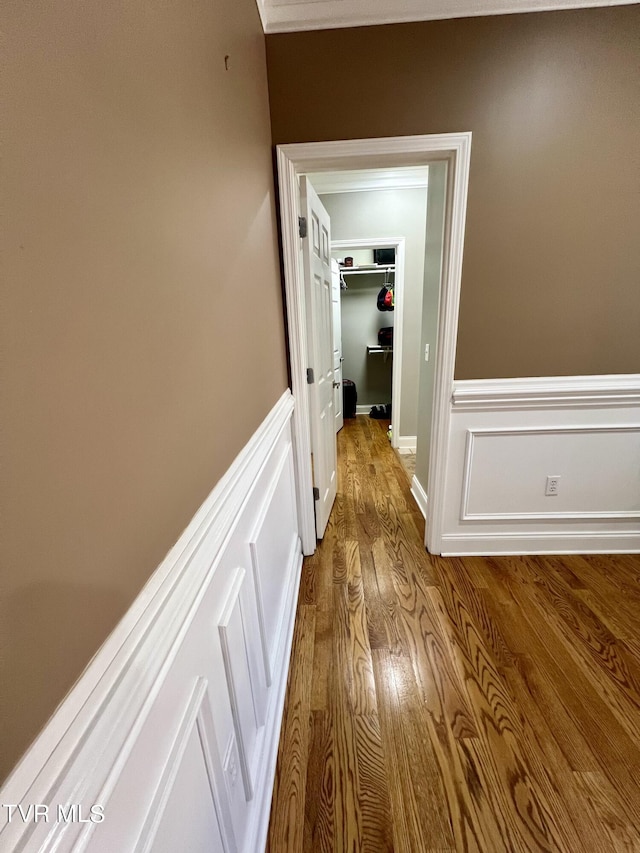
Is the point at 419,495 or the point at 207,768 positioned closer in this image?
the point at 207,768

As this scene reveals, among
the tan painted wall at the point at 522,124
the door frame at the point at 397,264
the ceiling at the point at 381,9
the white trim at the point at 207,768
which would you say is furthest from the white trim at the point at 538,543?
the ceiling at the point at 381,9

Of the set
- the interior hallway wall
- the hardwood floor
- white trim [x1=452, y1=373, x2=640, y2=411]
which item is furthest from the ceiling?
the hardwood floor

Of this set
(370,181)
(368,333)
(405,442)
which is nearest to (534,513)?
(405,442)

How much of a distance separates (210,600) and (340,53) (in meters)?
2.11

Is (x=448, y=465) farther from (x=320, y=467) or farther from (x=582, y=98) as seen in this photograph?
(x=582, y=98)

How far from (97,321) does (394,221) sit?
3635 mm

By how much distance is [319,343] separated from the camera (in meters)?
2.04

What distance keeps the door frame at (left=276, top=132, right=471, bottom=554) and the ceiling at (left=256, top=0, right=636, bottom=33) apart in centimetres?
43

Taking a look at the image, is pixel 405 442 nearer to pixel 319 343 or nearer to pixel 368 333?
pixel 368 333

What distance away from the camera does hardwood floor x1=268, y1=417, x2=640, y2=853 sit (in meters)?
1.00

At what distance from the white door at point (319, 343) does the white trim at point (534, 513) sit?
2.76 ft

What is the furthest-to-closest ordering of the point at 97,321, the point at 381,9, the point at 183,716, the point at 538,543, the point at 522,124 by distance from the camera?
the point at 538,543, the point at 522,124, the point at 381,9, the point at 183,716, the point at 97,321

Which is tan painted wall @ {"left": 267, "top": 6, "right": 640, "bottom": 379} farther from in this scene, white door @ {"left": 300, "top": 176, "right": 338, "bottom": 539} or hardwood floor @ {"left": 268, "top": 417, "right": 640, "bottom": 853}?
hardwood floor @ {"left": 268, "top": 417, "right": 640, "bottom": 853}

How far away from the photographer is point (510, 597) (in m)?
1.77
